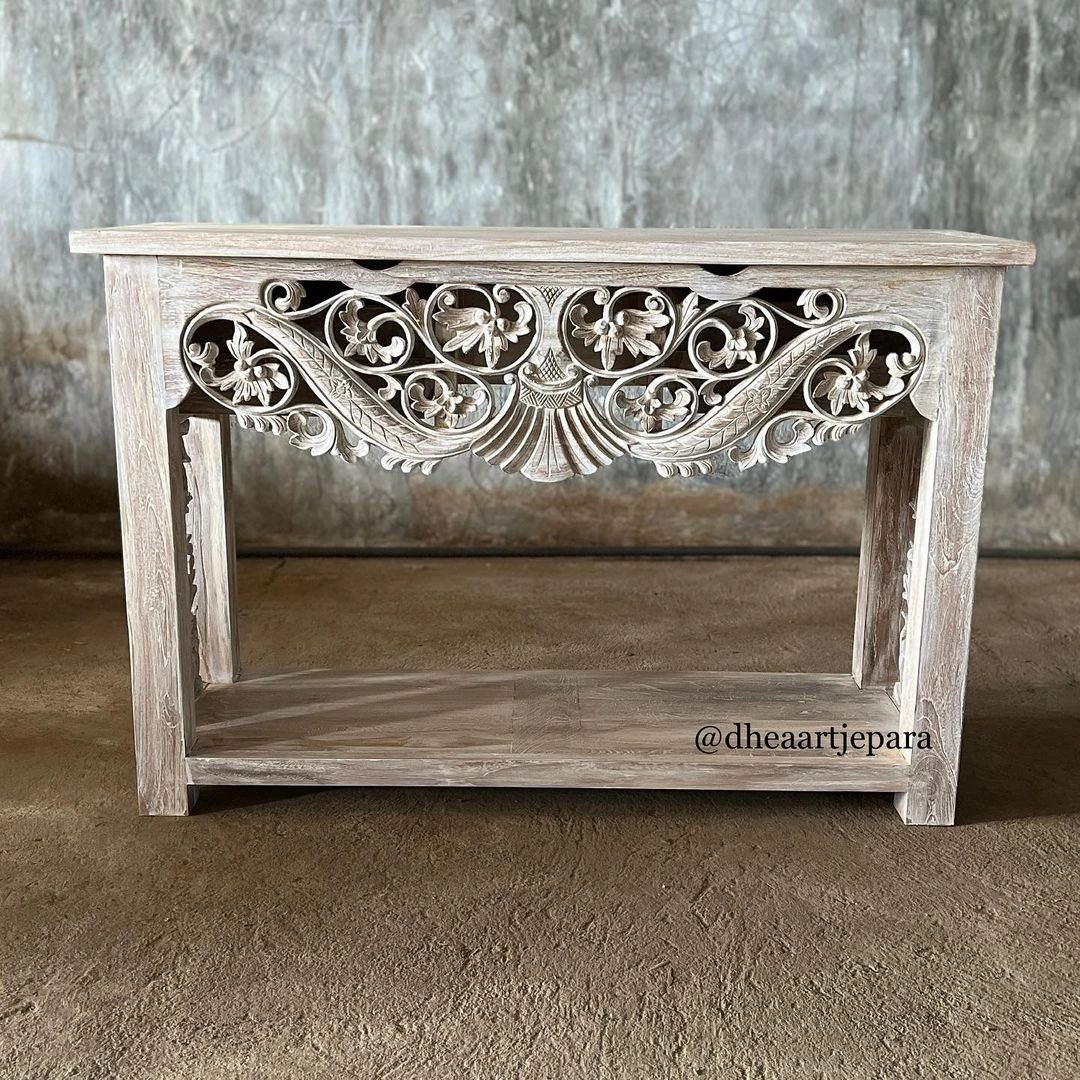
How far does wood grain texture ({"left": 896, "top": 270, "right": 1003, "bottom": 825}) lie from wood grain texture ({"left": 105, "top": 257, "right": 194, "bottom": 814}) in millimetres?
1216

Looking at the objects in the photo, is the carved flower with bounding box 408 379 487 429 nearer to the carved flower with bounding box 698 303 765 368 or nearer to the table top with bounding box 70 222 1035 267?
the table top with bounding box 70 222 1035 267

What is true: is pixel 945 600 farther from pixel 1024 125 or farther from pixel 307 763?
pixel 1024 125

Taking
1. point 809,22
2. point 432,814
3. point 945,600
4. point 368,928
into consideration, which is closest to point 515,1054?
point 368,928

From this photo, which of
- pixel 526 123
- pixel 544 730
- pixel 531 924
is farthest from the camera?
pixel 526 123

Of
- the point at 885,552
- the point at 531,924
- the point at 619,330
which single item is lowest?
the point at 531,924

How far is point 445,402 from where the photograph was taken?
196 centimetres

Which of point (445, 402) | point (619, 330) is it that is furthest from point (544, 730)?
point (619, 330)

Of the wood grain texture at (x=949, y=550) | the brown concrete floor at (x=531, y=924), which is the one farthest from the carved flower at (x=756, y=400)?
the brown concrete floor at (x=531, y=924)

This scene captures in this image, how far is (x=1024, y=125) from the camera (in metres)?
3.71

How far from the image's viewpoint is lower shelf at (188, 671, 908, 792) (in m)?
2.08

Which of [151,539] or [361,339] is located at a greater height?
[361,339]

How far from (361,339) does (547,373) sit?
0.29 meters

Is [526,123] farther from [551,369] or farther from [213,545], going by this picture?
[551,369]

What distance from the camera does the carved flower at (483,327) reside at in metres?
1.92
